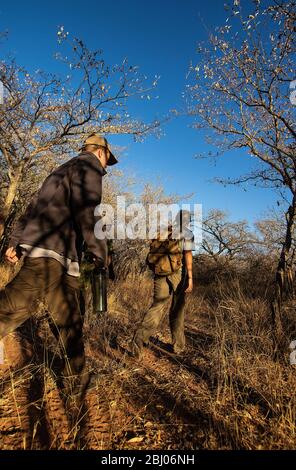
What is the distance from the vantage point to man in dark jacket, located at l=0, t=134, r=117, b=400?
98.0 inches

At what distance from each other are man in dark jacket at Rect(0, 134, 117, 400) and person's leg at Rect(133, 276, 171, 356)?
5.26 ft

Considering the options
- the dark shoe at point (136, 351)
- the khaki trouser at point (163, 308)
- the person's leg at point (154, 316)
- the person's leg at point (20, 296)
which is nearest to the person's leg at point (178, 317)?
the khaki trouser at point (163, 308)

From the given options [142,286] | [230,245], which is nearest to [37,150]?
[142,286]

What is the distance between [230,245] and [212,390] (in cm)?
1886

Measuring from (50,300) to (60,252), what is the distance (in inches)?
14.6

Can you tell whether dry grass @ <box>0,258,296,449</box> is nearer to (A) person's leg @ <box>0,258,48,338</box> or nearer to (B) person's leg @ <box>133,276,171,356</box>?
(B) person's leg @ <box>133,276,171,356</box>

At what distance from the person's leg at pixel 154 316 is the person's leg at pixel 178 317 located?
0.16 meters

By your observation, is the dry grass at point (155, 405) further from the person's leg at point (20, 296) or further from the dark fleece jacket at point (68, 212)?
the dark fleece jacket at point (68, 212)

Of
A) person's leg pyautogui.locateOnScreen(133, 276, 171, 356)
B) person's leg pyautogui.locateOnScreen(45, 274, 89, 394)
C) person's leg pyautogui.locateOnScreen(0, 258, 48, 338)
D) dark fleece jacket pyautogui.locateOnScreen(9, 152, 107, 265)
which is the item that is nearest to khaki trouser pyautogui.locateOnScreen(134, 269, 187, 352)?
person's leg pyautogui.locateOnScreen(133, 276, 171, 356)

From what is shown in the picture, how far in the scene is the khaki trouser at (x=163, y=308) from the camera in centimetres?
428

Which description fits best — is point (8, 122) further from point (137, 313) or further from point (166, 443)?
point (166, 443)

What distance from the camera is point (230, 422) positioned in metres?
2.36

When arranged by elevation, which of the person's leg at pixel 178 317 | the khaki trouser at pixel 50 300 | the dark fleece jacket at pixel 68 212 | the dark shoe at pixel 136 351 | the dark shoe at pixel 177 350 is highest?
the dark fleece jacket at pixel 68 212

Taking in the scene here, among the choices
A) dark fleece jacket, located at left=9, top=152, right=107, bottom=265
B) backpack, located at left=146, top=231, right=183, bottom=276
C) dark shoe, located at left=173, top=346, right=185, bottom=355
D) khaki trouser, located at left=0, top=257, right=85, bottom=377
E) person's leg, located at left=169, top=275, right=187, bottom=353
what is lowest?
dark shoe, located at left=173, top=346, right=185, bottom=355
